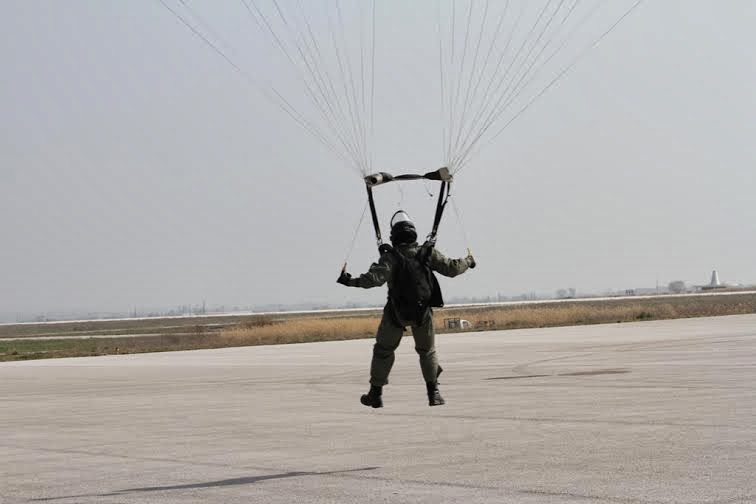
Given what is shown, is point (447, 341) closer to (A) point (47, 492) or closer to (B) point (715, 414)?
(B) point (715, 414)

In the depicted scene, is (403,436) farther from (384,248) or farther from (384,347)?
(384,248)

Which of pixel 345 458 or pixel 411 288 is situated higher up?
pixel 411 288

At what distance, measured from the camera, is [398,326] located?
41.3 ft

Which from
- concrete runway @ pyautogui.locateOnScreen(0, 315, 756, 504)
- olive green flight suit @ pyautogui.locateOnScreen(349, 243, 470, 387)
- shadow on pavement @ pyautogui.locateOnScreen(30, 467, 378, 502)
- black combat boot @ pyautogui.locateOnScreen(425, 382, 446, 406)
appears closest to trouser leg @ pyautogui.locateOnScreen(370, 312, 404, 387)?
olive green flight suit @ pyautogui.locateOnScreen(349, 243, 470, 387)

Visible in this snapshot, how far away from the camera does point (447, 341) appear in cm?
4528

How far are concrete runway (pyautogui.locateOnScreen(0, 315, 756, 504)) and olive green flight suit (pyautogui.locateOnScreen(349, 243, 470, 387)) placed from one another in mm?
888

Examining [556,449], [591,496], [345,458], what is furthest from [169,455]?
[591,496]

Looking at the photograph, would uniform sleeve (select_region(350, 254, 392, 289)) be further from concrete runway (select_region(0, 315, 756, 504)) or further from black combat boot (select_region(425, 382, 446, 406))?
concrete runway (select_region(0, 315, 756, 504))

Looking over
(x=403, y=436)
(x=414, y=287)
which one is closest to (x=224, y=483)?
(x=414, y=287)

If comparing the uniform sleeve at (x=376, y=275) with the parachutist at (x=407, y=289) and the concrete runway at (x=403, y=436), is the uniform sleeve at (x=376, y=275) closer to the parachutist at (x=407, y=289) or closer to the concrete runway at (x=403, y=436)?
the parachutist at (x=407, y=289)

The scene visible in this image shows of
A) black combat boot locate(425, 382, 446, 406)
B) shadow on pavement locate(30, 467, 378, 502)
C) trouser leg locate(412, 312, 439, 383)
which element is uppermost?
trouser leg locate(412, 312, 439, 383)

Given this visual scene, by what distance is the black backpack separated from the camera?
12250 mm

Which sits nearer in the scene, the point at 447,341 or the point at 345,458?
the point at 345,458

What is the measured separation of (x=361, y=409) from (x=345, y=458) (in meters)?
5.80
